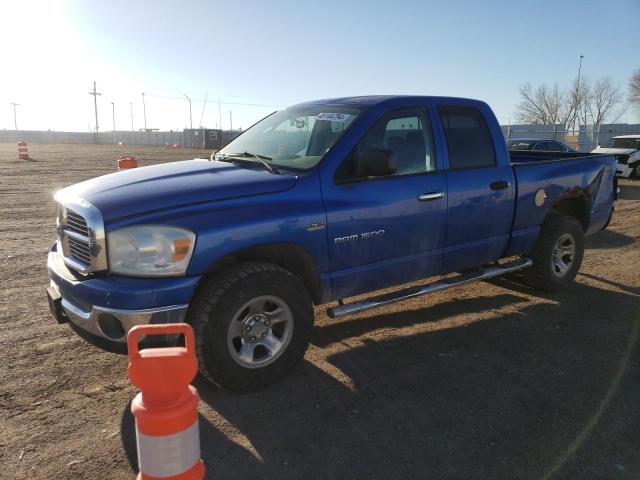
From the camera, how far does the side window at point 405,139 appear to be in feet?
13.2

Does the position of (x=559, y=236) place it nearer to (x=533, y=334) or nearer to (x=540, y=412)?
(x=533, y=334)

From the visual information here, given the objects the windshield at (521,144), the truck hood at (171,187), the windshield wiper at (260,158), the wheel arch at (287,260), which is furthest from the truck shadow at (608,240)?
the windshield at (521,144)

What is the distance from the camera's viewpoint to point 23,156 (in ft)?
91.7

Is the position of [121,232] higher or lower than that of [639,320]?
higher

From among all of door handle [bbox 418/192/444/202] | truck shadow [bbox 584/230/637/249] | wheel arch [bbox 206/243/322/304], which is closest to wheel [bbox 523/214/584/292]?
door handle [bbox 418/192/444/202]

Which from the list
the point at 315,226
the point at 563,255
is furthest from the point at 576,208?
the point at 315,226

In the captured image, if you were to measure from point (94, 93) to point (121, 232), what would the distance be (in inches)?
4467

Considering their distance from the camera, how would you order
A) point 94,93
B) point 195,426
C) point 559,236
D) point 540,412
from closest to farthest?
point 195,426
point 540,412
point 559,236
point 94,93

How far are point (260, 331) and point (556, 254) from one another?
376 cm

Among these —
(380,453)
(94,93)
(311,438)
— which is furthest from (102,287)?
(94,93)

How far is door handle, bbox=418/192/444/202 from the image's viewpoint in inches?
161

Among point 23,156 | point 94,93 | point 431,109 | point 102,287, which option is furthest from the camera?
point 94,93

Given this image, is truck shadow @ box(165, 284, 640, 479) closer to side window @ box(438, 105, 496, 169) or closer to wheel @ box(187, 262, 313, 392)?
wheel @ box(187, 262, 313, 392)

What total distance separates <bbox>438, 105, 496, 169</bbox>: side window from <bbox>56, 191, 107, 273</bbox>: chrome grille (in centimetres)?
289
